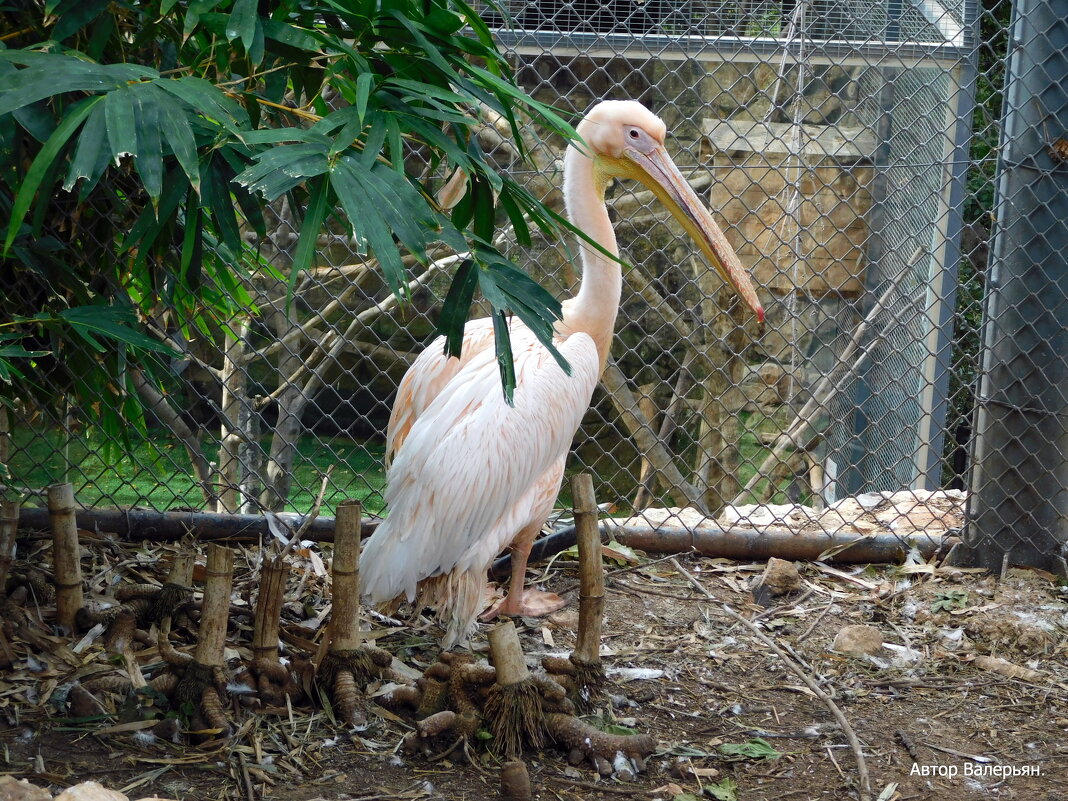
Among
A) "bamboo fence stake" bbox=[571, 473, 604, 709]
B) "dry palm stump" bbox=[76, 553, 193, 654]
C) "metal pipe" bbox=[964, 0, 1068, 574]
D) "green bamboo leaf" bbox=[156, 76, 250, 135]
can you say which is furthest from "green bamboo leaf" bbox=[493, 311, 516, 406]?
"metal pipe" bbox=[964, 0, 1068, 574]

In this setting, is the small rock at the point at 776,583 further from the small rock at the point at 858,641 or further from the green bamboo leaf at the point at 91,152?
the green bamboo leaf at the point at 91,152

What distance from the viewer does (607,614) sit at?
258 cm

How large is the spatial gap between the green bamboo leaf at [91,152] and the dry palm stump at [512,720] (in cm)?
99

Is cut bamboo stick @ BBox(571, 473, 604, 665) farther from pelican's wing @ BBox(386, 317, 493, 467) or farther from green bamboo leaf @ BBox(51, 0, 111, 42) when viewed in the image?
green bamboo leaf @ BBox(51, 0, 111, 42)

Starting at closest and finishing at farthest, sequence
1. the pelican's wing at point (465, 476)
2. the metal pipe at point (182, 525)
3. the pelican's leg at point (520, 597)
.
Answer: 1. the pelican's wing at point (465, 476)
2. the pelican's leg at point (520, 597)
3. the metal pipe at point (182, 525)

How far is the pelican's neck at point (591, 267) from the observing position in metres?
2.56

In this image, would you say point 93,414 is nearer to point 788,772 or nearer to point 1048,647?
point 788,772

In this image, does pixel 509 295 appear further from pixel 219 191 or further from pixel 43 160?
pixel 43 160

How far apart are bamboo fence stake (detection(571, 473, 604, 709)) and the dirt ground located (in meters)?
0.08

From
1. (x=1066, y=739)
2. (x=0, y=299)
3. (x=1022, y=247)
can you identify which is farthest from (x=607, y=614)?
(x=0, y=299)

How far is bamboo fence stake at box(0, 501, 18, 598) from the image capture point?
6.62 feet

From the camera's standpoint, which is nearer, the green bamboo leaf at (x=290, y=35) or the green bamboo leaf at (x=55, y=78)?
the green bamboo leaf at (x=55, y=78)

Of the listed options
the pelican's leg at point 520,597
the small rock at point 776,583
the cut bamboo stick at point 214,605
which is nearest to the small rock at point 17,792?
the cut bamboo stick at point 214,605

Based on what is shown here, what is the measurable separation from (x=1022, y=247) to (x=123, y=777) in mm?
2395
